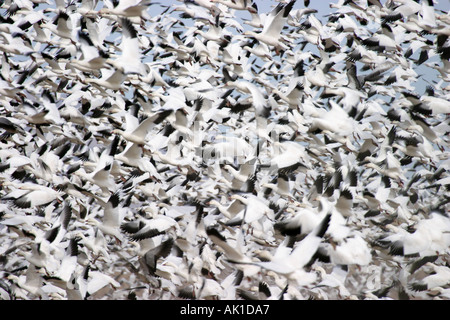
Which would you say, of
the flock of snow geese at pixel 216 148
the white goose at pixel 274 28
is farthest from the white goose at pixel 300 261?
the white goose at pixel 274 28

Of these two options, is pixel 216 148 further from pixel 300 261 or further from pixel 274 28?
pixel 300 261

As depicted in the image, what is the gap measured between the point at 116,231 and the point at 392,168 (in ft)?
13.4

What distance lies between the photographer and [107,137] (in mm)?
8539

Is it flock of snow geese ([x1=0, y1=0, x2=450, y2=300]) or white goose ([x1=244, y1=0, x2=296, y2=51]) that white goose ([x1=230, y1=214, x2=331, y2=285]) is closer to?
flock of snow geese ([x1=0, y1=0, x2=450, y2=300])

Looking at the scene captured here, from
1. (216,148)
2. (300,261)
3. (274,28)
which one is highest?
(274,28)

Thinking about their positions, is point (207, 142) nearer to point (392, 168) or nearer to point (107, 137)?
point (107, 137)

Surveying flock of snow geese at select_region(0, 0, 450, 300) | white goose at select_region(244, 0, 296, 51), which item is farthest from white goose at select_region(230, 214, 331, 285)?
white goose at select_region(244, 0, 296, 51)

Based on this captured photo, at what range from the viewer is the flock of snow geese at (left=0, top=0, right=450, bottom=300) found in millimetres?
6492

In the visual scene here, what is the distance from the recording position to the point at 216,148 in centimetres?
780

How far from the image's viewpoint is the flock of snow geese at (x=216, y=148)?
649cm

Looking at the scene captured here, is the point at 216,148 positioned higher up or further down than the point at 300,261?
further down

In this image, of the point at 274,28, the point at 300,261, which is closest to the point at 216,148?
the point at 274,28

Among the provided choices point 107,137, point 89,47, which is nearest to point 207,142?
point 107,137

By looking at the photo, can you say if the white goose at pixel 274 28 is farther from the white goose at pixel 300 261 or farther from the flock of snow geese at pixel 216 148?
the white goose at pixel 300 261
